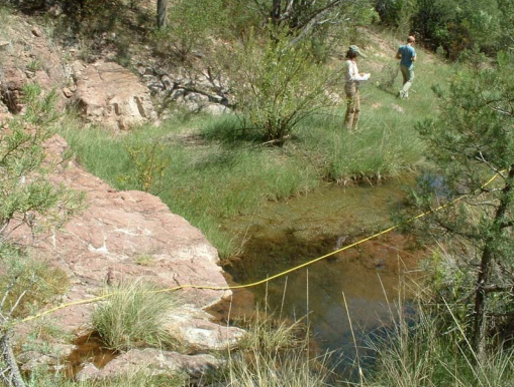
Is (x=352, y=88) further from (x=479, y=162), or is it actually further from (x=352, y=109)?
(x=479, y=162)

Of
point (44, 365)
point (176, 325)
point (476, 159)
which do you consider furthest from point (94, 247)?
point (476, 159)

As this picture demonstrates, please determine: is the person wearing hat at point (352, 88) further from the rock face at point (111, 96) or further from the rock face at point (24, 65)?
the rock face at point (24, 65)

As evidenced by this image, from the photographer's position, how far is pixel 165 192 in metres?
8.00

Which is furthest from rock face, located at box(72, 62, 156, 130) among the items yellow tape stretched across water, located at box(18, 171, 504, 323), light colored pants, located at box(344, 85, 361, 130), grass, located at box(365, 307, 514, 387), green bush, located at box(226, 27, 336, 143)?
grass, located at box(365, 307, 514, 387)

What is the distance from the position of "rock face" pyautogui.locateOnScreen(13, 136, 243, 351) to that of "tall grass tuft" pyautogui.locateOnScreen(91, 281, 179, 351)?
0.57ft

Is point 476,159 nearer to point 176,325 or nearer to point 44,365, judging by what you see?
point 176,325

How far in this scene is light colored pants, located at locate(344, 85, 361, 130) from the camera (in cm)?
1070

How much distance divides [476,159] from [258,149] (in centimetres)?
621

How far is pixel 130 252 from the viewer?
6078 mm

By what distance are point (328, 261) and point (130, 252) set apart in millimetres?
2302

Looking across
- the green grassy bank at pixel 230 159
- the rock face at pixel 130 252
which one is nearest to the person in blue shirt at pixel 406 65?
the green grassy bank at pixel 230 159

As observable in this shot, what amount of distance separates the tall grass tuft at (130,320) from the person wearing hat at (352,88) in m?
6.39

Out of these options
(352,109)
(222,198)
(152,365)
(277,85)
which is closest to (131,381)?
(152,365)

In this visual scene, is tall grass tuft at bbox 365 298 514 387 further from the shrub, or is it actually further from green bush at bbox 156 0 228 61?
green bush at bbox 156 0 228 61
